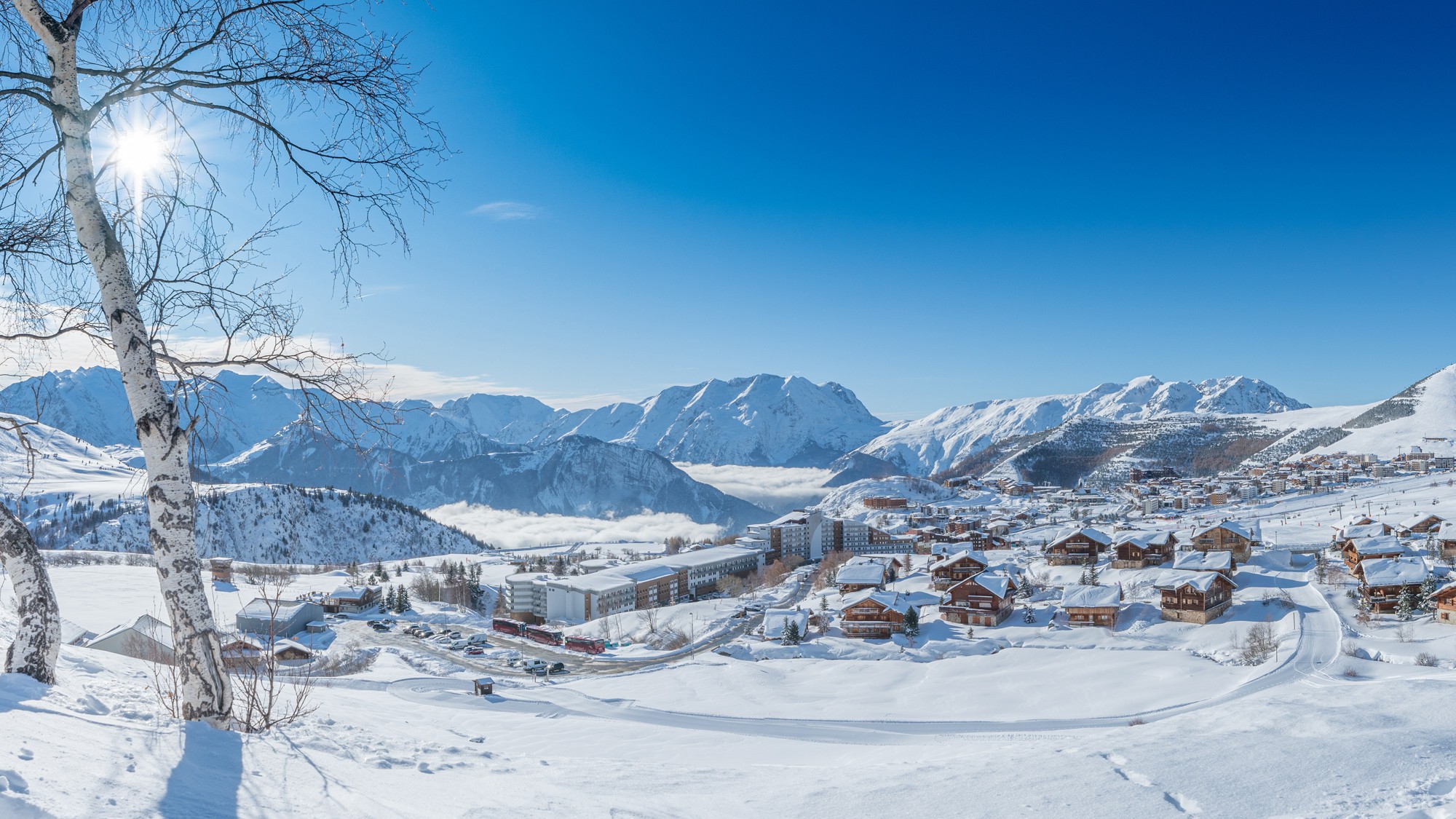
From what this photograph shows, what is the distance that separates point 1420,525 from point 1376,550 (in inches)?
612

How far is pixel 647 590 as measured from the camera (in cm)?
6738

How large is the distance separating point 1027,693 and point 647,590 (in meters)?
47.3

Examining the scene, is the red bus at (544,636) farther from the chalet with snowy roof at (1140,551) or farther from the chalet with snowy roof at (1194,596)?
the chalet with snowy roof at (1140,551)

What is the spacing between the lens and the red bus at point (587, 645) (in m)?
43.5

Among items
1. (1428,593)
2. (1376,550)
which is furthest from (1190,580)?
(1376,550)

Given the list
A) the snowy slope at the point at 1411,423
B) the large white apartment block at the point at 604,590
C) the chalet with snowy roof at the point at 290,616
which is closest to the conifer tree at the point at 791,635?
the large white apartment block at the point at 604,590

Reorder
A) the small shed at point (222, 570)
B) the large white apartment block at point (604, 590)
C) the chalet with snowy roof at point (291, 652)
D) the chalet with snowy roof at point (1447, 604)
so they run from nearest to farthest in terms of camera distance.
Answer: the chalet with snowy roof at point (1447, 604) → the chalet with snowy roof at point (291, 652) → the large white apartment block at point (604, 590) → the small shed at point (222, 570)

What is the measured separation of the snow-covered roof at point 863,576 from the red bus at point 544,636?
19272mm

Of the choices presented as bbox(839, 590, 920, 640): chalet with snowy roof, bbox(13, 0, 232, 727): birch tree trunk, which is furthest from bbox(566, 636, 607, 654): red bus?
bbox(13, 0, 232, 727): birch tree trunk

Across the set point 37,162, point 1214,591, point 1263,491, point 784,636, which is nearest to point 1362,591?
point 1214,591

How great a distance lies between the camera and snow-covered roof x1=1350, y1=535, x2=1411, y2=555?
135 feet

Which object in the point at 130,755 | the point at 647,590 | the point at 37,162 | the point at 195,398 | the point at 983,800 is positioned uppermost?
the point at 37,162

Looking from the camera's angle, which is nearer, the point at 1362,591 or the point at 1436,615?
the point at 1436,615

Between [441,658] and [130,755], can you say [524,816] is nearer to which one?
[130,755]
